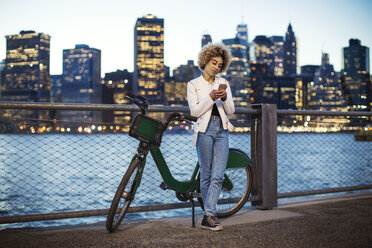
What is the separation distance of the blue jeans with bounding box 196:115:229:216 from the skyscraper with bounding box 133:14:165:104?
5657 inches

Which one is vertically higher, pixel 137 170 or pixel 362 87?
pixel 362 87

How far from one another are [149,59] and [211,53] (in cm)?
15661

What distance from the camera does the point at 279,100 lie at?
150 metres

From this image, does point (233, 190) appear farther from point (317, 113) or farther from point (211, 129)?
point (317, 113)

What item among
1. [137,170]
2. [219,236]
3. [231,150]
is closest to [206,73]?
[231,150]

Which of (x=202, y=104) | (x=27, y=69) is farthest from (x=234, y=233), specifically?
(x=27, y=69)

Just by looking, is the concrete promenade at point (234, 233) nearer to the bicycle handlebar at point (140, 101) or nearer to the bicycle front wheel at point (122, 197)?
the bicycle front wheel at point (122, 197)

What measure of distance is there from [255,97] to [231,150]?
15085 centimetres

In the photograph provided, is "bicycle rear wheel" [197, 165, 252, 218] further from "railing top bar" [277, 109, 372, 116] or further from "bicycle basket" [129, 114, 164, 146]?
"bicycle basket" [129, 114, 164, 146]

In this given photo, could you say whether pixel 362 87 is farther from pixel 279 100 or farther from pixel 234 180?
pixel 234 180

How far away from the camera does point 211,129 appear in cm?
379

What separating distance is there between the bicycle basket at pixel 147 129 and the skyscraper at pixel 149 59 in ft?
472

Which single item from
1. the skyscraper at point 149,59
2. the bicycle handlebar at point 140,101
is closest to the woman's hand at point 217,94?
the bicycle handlebar at point 140,101

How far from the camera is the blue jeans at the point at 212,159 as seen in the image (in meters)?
Result: 3.80
